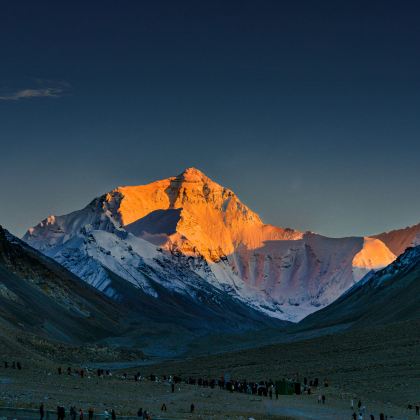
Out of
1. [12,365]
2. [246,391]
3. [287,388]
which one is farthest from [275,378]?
[12,365]

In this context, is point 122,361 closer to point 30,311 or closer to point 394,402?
point 30,311

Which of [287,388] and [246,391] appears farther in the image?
[246,391]

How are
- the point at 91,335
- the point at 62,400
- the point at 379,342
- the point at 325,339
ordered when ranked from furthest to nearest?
1. the point at 91,335
2. the point at 325,339
3. the point at 379,342
4. the point at 62,400

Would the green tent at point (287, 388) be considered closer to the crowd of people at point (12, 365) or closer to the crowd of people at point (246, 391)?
the crowd of people at point (246, 391)

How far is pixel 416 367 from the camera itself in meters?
82.6

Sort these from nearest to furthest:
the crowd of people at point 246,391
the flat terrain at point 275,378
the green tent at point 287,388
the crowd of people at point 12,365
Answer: the crowd of people at point 246,391 < the flat terrain at point 275,378 < the green tent at point 287,388 < the crowd of people at point 12,365

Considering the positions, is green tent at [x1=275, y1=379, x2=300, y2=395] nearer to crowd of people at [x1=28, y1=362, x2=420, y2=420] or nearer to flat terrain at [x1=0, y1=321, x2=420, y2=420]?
crowd of people at [x1=28, y1=362, x2=420, y2=420]

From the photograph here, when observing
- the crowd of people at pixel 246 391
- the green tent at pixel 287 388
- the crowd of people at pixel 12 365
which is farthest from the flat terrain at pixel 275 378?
the green tent at pixel 287 388

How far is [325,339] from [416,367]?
36.8 metres

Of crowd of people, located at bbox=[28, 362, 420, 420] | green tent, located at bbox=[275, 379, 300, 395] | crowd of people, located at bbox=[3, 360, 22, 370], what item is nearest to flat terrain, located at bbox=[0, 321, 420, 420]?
crowd of people, located at bbox=[28, 362, 420, 420]

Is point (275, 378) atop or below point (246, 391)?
atop

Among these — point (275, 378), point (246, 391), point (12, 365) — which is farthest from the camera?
point (275, 378)

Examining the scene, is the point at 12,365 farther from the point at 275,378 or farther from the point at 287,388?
the point at 275,378

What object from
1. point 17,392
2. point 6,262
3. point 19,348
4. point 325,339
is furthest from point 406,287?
point 17,392
